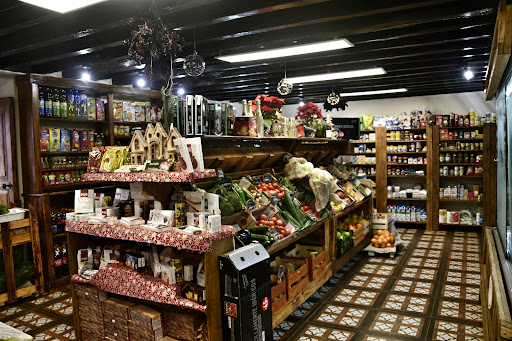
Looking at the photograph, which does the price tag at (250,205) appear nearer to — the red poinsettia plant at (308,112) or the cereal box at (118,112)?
the red poinsettia plant at (308,112)

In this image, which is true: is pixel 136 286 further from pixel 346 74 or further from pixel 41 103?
pixel 346 74

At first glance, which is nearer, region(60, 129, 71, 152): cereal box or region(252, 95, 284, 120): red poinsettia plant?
region(252, 95, 284, 120): red poinsettia plant

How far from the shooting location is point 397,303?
471 cm

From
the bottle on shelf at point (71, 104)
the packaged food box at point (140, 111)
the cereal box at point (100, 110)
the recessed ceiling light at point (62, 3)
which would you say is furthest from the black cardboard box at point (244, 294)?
the packaged food box at point (140, 111)

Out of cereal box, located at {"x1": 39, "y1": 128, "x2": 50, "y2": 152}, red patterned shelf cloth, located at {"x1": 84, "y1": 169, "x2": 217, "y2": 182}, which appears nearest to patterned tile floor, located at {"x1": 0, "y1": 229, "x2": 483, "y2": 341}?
red patterned shelf cloth, located at {"x1": 84, "y1": 169, "x2": 217, "y2": 182}

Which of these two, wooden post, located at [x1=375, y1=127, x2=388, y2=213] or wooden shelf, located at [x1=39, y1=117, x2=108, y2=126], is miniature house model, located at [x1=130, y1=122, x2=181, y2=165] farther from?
wooden post, located at [x1=375, y1=127, x2=388, y2=213]

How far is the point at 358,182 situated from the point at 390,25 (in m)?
3.62

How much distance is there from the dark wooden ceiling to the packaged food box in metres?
0.54

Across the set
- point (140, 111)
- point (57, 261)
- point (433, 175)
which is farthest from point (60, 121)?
point (433, 175)

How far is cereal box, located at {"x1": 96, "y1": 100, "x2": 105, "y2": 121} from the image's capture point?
6.22m

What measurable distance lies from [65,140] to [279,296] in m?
3.92

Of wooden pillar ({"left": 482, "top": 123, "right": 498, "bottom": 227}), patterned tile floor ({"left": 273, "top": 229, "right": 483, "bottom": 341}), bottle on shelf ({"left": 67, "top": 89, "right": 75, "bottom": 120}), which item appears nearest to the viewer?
patterned tile floor ({"left": 273, "top": 229, "right": 483, "bottom": 341})

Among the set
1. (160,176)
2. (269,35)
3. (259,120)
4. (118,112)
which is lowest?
(160,176)

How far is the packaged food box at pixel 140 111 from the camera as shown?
6.84 m
